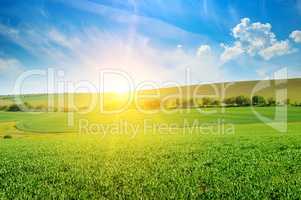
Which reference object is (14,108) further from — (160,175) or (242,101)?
(160,175)

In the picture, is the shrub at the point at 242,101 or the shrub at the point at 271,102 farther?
the shrub at the point at 242,101

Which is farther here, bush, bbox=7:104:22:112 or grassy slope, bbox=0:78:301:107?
bush, bbox=7:104:22:112

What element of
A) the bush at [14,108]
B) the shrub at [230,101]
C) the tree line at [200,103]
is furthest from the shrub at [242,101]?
the bush at [14,108]

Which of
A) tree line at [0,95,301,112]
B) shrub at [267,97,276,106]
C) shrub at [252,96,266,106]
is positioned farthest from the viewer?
shrub at [252,96,266,106]

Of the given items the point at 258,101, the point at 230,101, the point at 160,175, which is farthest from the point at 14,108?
the point at 160,175

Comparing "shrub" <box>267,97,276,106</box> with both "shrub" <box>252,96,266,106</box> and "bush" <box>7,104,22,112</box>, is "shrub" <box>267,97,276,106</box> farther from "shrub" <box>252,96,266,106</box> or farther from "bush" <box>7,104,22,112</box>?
"bush" <box>7,104,22,112</box>

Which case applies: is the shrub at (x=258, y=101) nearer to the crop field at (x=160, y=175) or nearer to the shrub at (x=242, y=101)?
the shrub at (x=242, y=101)

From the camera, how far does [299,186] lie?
815cm

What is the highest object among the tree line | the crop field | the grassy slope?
the grassy slope

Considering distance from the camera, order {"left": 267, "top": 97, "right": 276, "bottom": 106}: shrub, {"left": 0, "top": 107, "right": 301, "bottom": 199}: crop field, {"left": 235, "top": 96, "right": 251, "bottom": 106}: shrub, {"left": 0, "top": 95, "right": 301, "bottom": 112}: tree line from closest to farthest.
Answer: {"left": 0, "top": 107, "right": 301, "bottom": 199}: crop field, {"left": 0, "top": 95, "right": 301, "bottom": 112}: tree line, {"left": 267, "top": 97, "right": 276, "bottom": 106}: shrub, {"left": 235, "top": 96, "right": 251, "bottom": 106}: shrub

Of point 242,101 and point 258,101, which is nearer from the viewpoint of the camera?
point 258,101

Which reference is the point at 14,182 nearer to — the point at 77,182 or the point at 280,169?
the point at 77,182

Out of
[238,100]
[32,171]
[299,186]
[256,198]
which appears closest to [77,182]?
[32,171]

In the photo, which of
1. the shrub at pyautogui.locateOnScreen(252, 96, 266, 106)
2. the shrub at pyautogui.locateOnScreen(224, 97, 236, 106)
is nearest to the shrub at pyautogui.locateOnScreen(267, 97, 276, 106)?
the shrub at pyautogui.locateOnScreen(252, 96, 266, 106)
